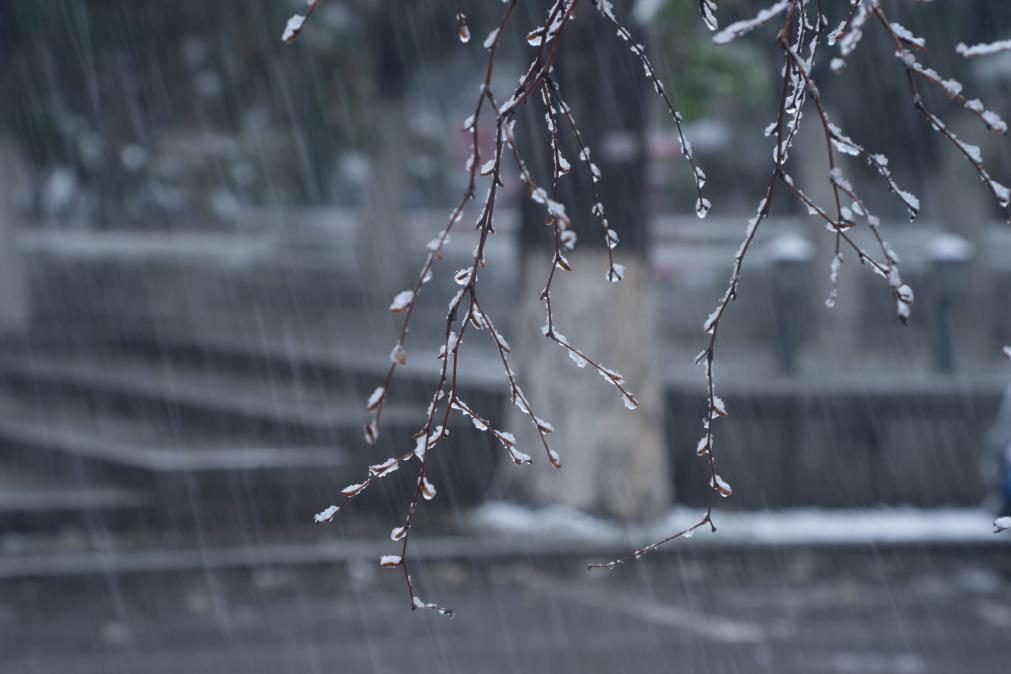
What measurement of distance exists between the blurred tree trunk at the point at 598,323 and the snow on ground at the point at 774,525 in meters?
0.14

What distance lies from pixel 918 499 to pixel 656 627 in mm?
3342

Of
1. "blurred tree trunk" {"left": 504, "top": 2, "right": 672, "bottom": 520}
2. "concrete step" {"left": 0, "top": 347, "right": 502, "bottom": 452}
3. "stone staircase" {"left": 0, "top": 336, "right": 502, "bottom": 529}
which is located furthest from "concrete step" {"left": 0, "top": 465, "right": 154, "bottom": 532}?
"blurred tree trunk" {"left": 504, "top": 2, "right": 672, "bottom": 520}

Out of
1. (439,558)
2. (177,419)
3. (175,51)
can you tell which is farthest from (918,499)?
(175,51)

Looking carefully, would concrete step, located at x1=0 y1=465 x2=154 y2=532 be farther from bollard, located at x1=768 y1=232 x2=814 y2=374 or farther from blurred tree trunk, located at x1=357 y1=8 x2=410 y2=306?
blurred tree trunk, located at x1=357 y1=8 x2=410 y2=306

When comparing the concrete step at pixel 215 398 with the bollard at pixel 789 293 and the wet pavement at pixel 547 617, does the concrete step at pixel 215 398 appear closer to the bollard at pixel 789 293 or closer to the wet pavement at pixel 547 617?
the wet pavement at pixel 547 617

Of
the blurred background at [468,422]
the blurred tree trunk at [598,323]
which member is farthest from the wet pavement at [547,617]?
the blurred tree trunk at [598,323]

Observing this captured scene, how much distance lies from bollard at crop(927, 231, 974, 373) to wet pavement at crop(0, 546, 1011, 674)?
80.1 inches

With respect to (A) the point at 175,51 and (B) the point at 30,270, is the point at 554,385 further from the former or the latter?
(B) the point at 30,270

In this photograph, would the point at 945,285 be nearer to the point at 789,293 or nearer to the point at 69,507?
the point at 789,293

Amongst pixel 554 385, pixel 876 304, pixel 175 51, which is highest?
pixel 175 51

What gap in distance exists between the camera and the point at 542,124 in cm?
865

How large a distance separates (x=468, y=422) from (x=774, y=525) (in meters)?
2.49

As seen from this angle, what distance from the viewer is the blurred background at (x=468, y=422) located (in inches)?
289

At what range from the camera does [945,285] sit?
988cm
